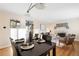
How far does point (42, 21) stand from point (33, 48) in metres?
0.42

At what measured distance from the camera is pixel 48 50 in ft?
4.57

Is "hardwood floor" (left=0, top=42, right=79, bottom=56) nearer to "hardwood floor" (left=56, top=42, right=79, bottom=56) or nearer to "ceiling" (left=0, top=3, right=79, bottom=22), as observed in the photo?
"hardwood floor" (left=56, top=42, right=79, bottom=56)

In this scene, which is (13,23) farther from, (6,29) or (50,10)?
(50,10)

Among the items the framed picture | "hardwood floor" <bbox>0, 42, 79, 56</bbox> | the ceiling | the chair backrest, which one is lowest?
"hardwood floor" <bbox>0, 42, 79, 56</bbox>

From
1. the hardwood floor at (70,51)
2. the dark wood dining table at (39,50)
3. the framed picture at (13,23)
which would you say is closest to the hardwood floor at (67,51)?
the hardwood floor at (70,51)

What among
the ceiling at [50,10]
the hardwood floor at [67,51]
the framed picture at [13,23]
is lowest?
the hardwood floor at [67,51]

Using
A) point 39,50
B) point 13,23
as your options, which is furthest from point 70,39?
point 13,23

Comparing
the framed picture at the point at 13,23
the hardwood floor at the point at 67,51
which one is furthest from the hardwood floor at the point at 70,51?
the framed picture at the point at 13,23

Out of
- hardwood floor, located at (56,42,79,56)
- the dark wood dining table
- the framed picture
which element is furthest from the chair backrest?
the framed picture

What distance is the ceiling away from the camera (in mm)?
1291

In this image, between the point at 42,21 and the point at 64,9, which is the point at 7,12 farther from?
the point at 64,9

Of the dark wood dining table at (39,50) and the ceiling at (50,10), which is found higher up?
the ceiling at (50,10)

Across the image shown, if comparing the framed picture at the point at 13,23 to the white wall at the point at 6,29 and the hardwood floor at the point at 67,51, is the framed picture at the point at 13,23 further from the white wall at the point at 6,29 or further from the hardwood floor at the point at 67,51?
the hardwood floor at the point at 67,51

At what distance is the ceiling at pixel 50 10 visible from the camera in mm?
1291
